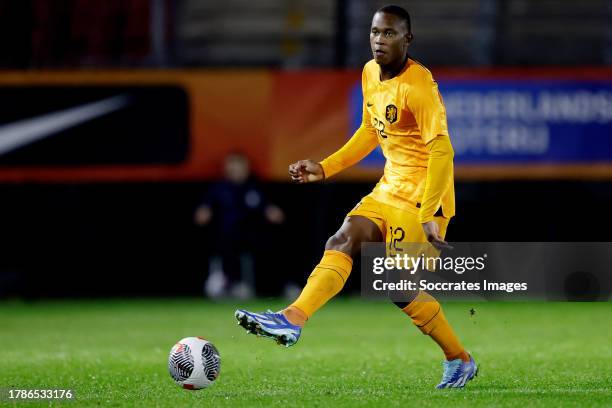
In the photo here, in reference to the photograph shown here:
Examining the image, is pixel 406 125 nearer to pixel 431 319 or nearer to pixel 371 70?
pixel 371 70

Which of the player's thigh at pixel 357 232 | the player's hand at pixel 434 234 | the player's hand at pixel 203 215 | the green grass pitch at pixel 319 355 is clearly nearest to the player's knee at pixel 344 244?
the player's thigh at pixel 357 232

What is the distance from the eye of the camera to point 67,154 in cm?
1342

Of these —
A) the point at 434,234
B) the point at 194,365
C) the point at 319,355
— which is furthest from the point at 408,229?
the point at 319,355

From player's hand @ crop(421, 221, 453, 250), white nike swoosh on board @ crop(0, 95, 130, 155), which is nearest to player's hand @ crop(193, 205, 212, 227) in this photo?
white nike swoosh on board @ crop(0, 95, 130, 155)

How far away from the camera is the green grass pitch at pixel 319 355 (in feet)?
22.9

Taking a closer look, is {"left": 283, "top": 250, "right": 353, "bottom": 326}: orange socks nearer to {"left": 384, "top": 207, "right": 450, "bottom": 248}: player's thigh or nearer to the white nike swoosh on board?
{"left": 384, "top": 207, "right": 450, "bottom": 248}: player's thigh

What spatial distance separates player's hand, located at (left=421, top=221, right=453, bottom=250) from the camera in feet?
21.9

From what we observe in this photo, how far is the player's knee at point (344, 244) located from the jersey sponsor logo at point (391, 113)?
0.66m

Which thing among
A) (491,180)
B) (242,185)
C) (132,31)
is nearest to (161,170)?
(242,185)

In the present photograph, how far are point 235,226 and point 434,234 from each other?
7.70 metres

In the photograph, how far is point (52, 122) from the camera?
13445 millimetres

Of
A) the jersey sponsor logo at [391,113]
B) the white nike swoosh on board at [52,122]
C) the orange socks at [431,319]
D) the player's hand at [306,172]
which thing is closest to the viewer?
the jersey sponsor logo at [391,113]

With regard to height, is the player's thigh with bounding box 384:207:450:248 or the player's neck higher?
the player's neck

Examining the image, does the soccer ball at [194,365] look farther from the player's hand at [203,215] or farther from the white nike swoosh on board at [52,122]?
the white nike swoosh on board at [52,122]
